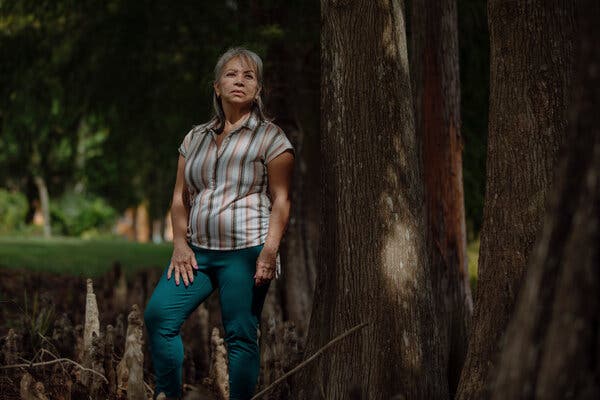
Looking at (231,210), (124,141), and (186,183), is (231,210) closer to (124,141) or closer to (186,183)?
(186,183)

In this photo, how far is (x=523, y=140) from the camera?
4.25 metres

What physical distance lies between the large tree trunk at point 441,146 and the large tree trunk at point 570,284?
396 centimetres

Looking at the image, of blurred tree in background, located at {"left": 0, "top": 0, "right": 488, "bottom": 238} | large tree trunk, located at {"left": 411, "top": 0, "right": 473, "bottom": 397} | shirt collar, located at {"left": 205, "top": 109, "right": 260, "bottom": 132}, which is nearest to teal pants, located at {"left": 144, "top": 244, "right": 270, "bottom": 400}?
shirt collar, located at {"left": 205, "top": 109, "right": 260, "bottom": 132}

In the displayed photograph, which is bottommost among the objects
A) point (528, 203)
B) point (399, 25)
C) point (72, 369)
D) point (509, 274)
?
point (72, 369)

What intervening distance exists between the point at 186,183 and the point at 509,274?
156 cm

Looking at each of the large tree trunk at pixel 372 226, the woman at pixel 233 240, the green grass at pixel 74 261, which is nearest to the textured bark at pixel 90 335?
the woman at pixel 233 240

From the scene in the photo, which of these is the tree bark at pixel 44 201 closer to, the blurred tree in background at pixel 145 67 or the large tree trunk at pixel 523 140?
the blurred tree in background at pixel 145 67

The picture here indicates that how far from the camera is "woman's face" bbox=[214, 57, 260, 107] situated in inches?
171

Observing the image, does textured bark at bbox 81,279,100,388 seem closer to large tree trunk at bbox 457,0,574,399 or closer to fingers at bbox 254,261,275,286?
fingers at bbox 254,261,275,286

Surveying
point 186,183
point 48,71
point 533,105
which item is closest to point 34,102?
point 48,71

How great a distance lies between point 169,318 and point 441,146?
3.27 meters

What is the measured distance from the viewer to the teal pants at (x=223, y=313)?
421 centimetres

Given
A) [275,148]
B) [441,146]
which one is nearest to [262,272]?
[275,148]

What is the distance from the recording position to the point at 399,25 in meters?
4.75
